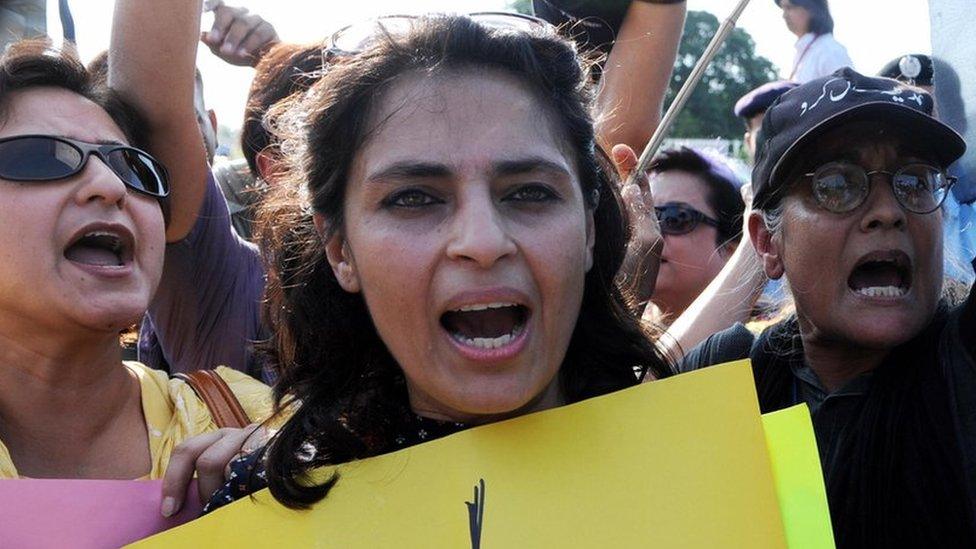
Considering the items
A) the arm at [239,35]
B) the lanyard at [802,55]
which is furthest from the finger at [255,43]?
the lanyard at [802,55]

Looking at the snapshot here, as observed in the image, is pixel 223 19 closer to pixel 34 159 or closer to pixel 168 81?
pixel 168 81

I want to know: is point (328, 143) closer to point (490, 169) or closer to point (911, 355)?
point (490, 169)

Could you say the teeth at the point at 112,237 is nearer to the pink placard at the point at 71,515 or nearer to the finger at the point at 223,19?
the pink placard at the point at 71,515

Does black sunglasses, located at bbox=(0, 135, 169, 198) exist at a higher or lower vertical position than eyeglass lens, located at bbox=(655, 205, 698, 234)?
higher

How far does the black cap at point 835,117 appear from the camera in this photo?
1.98 metres

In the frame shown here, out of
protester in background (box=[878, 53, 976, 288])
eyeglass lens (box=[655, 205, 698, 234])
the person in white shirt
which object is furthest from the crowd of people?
the person in white shirt

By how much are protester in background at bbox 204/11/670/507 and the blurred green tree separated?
981 inches

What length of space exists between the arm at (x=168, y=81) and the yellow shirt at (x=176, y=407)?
0.34m

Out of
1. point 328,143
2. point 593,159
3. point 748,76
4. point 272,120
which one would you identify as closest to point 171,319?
point 272,120

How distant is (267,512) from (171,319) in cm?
100

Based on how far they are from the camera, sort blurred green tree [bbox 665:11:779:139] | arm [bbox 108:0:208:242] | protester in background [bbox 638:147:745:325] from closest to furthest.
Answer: arm [bbox 108:0:208:242]
protester in background [bbox 638:147:745:325]
blurred green tree [bbox 665:11:779:139]

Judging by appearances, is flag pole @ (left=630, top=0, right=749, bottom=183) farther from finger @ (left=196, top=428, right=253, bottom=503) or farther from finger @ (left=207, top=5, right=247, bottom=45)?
finger @ (left=207, top=5, right=247, bottom=45)

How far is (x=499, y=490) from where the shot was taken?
59.3 inches

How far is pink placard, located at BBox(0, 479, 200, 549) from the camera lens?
1.61 meters
